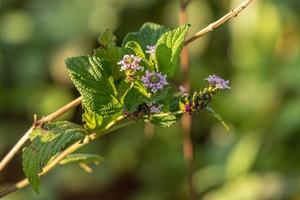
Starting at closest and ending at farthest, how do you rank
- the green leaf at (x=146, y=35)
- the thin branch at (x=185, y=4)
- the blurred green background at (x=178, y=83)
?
the green leaf at (x=146, y=35) → the thin branch at (x=185, y=4) → the blurred green background at (x=178, y=83)

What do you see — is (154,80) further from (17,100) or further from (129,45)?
(17,100)

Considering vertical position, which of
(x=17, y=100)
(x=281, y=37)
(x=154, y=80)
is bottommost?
(x=154, y=80)

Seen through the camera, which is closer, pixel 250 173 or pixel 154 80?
pixel 154 80

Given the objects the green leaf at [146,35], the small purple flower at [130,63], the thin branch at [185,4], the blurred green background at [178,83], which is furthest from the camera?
the blurred green background at [178,83]

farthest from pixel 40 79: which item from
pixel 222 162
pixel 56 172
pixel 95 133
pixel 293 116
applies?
pixel 95 133

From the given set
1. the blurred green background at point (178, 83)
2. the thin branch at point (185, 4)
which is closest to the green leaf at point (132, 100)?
the thin branch at point (185, 4)

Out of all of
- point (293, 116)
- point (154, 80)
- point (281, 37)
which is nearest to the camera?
point (154, 80)

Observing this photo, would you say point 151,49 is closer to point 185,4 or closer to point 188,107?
point 188,107

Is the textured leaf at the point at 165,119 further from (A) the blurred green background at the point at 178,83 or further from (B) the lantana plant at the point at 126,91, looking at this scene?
(A) the blurred green background at the point at 178,83
